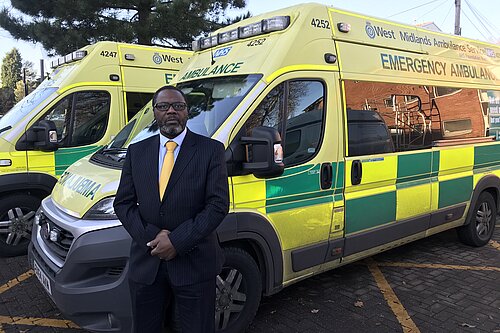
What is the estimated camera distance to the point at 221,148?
2.32 meters

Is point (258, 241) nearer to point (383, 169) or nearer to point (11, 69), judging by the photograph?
point (383, 169)

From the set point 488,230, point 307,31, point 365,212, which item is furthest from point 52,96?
point 488,230

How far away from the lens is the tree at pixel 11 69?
70000 millimetres

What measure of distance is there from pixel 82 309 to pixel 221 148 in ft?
4.82

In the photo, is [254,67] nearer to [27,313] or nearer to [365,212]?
[365,212]

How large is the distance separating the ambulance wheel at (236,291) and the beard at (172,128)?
1192 millimetres

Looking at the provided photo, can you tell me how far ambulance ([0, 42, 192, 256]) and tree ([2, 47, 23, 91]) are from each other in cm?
7201

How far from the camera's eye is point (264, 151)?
118 inches

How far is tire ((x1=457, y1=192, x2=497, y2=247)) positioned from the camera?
5669 mm

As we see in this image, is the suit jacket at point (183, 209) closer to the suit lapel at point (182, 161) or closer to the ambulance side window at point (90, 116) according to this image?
the suit lapel at point (182, 161)

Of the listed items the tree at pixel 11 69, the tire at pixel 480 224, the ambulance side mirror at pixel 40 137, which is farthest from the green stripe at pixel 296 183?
the tree at pixel 11 69

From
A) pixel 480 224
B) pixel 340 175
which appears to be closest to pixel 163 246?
pixel 340 175

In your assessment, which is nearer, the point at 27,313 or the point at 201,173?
the point at 201,173

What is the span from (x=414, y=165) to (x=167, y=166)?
3206 mm
